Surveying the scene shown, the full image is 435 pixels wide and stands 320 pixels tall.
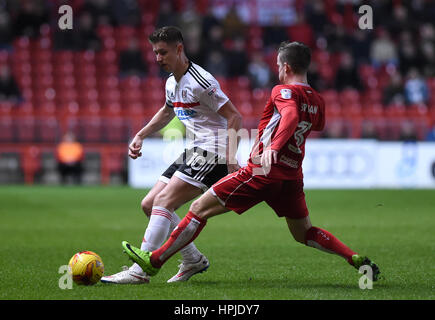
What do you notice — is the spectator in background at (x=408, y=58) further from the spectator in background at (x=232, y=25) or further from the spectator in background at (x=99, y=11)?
the spectator in background at (x=99, y=11)

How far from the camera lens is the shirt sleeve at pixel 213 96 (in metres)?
5.90

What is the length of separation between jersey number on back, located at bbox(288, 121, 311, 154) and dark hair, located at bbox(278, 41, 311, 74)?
1.28 feet

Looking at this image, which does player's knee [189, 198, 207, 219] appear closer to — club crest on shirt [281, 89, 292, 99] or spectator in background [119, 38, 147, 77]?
club crest on shirt [281, 89, 292, 99]

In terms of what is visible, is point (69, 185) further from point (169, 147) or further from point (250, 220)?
point (250, 220)

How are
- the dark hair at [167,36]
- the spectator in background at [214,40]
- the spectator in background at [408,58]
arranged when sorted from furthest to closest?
the spectator in background at [408,58] < the spectator in background at [214,40] < the dark hair at [167,36]

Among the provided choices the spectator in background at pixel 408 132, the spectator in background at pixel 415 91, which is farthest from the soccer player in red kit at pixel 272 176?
the spectator in background at pixel 415 91

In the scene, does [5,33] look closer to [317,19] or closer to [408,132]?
[317,19]

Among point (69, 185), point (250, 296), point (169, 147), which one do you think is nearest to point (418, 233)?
point (250, 296)

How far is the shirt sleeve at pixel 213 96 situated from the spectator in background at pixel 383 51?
54.6 ft

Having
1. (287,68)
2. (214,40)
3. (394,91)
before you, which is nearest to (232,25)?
(214,40)

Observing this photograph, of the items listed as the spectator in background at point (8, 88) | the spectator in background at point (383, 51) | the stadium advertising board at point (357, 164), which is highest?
the spectator in background at point (383, 51)

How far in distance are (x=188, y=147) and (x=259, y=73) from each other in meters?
14.7

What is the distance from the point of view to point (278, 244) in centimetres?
872
